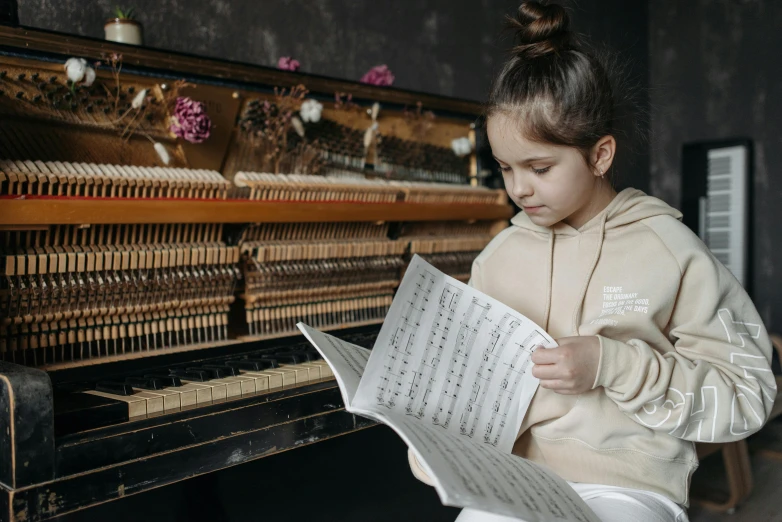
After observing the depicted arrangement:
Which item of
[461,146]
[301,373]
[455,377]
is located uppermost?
[461,146]

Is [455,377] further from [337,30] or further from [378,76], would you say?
[337,30]

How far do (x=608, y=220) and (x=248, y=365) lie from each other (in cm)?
99

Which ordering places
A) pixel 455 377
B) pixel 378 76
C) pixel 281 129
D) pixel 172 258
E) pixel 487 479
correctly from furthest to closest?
pixel 378 76 < pixel 281 129 < pixel 172 258 < pixel 455 377 < pixel 487 479

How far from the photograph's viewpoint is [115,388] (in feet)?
5.29

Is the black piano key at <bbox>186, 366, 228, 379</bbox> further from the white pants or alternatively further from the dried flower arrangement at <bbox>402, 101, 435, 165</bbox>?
the dried flower arrangement at <bbox>402, 101, 435, 165</bbox>

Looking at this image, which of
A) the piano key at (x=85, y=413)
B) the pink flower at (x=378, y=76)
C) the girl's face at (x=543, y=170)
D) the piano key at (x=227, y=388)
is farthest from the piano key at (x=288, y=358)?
the pink flower at (x=378, y=76)

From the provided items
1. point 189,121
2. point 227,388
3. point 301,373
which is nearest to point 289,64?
point 189,121

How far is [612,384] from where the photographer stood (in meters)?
1.24

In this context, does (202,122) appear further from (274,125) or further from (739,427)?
(739,427)

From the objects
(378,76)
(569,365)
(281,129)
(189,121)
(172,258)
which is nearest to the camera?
(569,365)

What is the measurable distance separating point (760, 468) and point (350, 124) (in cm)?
307

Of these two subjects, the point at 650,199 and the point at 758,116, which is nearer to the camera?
the point at 650,199

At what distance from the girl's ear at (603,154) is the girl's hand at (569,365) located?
1.21ft

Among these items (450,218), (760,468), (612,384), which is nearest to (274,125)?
(450,218)
